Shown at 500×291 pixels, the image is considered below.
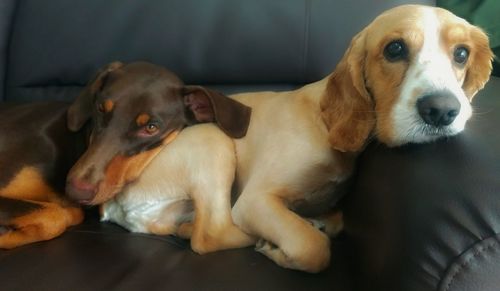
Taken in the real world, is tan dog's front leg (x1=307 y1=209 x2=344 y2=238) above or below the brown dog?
below

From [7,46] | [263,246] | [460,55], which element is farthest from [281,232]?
[7,46]

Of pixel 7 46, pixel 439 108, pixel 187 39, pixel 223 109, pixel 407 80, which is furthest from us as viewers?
pixel 7 46

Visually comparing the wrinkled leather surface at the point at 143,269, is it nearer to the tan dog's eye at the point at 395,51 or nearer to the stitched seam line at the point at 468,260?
the stitched seam line at the point at 468,260

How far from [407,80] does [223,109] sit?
60 cm

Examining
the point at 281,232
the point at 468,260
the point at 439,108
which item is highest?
the point at 439,108

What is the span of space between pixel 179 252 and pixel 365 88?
696mm

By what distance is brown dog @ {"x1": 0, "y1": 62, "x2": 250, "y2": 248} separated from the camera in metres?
1.54

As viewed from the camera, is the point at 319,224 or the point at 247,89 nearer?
Result: the point at 319,224

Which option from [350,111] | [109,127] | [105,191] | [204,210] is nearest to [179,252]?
[204,210]

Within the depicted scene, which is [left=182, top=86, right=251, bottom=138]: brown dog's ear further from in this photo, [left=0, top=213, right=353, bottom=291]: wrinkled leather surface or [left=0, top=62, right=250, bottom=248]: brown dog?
[left=0, top=213, right=353, bottom=291]: wrinkled leather surface

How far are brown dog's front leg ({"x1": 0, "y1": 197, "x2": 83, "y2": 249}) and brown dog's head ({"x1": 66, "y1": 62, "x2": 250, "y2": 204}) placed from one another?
10 centimetres

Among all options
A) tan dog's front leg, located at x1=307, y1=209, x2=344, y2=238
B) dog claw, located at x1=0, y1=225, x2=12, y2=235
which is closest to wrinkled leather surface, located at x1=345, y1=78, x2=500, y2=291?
tan dog's front leg, located at x1=307, y1=209, x2=344, y2=238

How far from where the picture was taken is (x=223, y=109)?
66.7 inches

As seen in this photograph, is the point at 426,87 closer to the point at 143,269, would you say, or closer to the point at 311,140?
the point at 311,140
